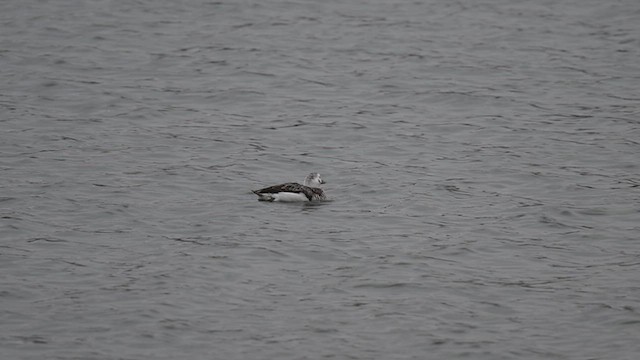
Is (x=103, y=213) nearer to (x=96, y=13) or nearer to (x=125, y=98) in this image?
(x=125, y=98)

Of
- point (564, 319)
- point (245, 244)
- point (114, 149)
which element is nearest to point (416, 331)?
point (564, 319)

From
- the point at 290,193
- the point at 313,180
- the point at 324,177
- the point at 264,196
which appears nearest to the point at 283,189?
the point at 290,193

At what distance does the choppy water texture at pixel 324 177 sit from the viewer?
1231 centimetres

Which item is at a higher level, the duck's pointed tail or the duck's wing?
the duck's wing

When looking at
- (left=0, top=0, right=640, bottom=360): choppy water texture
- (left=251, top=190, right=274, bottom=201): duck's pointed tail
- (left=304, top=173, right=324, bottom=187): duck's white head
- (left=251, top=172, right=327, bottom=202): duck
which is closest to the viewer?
(left=0, top=0, right=640, bottom=360): choppy water texture

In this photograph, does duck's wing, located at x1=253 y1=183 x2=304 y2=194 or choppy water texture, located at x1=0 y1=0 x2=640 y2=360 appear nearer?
choppy water texture, located at x1=0 y1=0 x2=640 y2=360

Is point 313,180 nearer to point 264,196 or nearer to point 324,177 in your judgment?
point 264,196

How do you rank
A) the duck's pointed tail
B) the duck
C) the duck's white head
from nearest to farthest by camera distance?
1. the duck
2. the duck's pointed tail
3. the duck's white head

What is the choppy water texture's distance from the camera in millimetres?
12312

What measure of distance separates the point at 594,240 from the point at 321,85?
10.7 meters

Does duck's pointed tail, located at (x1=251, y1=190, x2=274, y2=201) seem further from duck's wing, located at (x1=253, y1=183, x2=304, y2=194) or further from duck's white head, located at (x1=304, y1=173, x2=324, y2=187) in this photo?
duck's white head, located at (x1=304, y1=173, x2=324, y2=187)

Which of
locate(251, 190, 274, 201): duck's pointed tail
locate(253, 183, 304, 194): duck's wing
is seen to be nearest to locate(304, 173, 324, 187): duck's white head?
locate(253, 183, 304, 194): duck's wing

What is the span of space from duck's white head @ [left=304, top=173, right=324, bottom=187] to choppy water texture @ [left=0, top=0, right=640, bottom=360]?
422 mm

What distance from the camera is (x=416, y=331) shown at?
12180 millimetres
